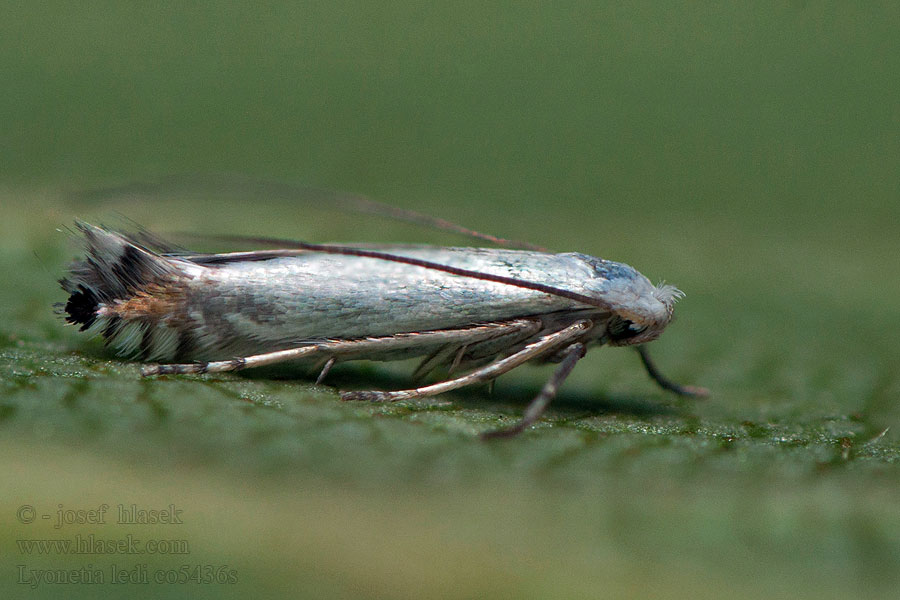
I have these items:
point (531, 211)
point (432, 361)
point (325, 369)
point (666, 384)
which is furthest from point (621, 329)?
point (531, 211)

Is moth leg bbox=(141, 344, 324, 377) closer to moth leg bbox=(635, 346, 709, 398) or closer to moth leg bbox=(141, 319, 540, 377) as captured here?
moth leg bbox=(141, 319, 540, 377)

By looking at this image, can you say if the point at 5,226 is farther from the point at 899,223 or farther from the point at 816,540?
the point at 899,223

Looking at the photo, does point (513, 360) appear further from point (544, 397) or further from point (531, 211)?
point (531, 211)

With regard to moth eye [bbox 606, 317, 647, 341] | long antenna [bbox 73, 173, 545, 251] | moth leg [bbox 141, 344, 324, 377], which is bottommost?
moth leg [bbox 141, 344, 324, 377]

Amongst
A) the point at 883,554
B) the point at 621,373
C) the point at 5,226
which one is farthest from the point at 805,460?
the point at 5,226

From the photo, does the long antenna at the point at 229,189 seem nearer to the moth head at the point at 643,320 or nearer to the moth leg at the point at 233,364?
the moth head at the point at 643,320

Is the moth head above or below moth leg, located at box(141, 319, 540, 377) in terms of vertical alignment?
above

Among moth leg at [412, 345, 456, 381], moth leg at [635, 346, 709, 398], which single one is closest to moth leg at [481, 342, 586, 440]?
moth leg at [412, 345, 456, 381]
